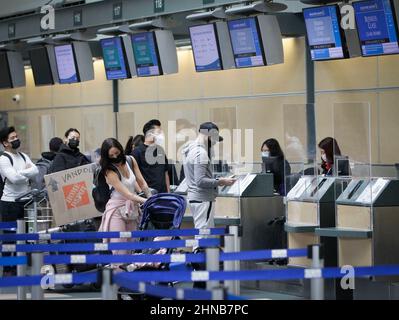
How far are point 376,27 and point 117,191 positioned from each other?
430cm

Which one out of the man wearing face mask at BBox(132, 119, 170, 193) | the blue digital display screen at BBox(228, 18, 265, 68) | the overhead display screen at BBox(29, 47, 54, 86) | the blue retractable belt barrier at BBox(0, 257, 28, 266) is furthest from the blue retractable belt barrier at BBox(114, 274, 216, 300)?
the overhead display screen at BBox(29, 47, 54, 86)

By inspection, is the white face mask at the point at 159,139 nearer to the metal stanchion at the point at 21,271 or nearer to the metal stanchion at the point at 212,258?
the metal stanchion at the point at 21,271

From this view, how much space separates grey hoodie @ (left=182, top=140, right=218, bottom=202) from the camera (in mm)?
11023

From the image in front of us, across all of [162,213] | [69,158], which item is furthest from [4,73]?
[162,213]

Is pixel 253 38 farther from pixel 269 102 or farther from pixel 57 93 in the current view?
pixel 57 93

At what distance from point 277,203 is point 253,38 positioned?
→ 145 inches

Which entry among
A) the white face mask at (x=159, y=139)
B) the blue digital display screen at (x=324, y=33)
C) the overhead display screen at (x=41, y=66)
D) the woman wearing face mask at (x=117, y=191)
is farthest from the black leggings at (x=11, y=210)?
the overhead display screen at (x=41, y=66)

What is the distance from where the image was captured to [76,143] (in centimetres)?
1286

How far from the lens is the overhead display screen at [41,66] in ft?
66.5

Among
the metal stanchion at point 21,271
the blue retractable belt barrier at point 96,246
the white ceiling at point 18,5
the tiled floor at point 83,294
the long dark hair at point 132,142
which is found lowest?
the tiled floor at point 83,294

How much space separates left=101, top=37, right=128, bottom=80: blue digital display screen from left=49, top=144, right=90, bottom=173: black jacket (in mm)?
5679

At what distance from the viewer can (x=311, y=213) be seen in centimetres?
1106

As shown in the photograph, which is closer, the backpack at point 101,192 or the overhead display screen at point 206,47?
the backpack at point 101,192

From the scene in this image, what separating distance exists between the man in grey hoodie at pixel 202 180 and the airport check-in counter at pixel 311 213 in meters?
0.71
